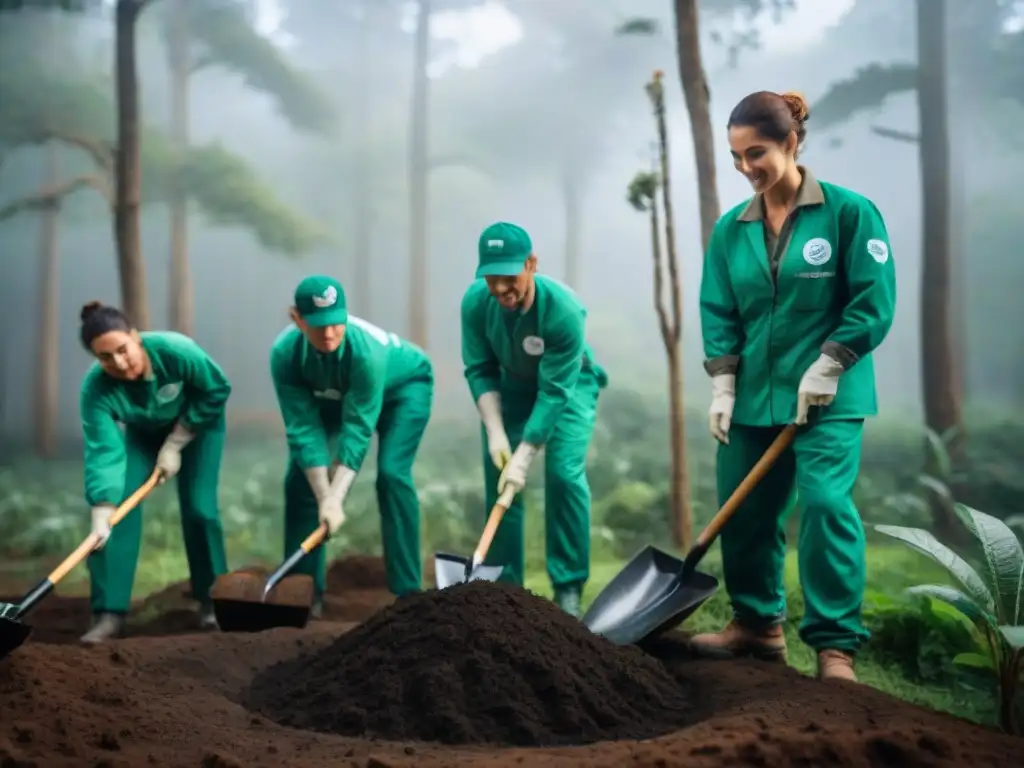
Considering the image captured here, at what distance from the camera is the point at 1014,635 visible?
2.17 metres

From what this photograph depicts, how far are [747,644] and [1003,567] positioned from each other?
2.86 ft

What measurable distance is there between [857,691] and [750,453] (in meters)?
0.79

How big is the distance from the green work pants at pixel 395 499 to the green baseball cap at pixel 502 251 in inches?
35.5

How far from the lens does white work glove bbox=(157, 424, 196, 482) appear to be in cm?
389

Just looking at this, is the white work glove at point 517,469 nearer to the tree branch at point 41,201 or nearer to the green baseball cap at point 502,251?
the green baseball cap at point 502,251

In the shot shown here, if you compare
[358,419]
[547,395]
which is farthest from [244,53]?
[547,395]

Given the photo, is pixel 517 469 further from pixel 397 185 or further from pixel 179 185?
pixel 179 185

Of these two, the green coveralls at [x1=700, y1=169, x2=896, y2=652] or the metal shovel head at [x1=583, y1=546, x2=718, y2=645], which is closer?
the green coveralls at [x1=700, y1=169, x2=896, y2=652]

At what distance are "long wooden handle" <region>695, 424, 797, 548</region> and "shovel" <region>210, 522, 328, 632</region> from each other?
1553 millimetres

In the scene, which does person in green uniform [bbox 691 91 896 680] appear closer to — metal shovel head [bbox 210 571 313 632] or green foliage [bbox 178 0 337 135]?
metal shovel head [bbox 210 571 313 632]

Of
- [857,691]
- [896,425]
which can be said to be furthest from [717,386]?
[896,425]

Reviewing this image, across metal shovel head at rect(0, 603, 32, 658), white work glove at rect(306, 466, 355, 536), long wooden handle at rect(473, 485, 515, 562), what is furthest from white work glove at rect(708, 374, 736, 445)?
metal shovel head at rect(0, 603, 32, 658)

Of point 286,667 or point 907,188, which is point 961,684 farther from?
point 907,188

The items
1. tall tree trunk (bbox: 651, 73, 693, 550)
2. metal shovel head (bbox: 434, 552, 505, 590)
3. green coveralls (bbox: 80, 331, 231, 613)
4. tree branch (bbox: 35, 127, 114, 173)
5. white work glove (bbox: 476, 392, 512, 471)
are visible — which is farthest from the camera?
tree branch (bbox: 35, 127, 114, 173)
